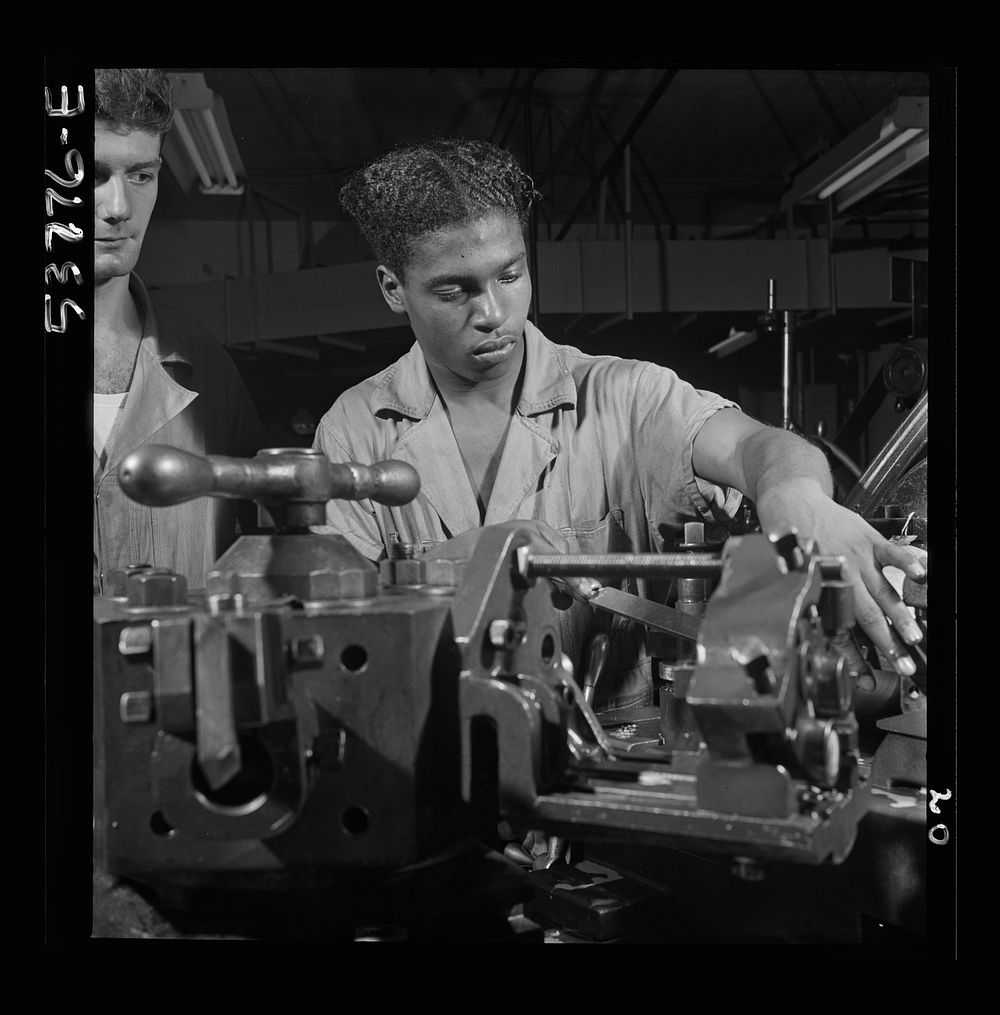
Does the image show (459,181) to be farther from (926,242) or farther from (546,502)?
(926,242)

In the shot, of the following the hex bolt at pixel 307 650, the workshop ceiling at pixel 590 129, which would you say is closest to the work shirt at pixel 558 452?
the workshop ceiling at pixel 590 129

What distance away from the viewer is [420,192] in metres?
1.38

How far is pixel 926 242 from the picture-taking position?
4.54 ft

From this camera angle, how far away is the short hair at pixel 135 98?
128 cm

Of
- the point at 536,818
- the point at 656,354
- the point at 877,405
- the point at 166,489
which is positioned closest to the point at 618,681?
the point at 656,354

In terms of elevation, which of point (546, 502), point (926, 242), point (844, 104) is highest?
point (844, 104)

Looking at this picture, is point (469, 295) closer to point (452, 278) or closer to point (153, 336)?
point (452, 278)

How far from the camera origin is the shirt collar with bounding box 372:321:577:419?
56.7 inches

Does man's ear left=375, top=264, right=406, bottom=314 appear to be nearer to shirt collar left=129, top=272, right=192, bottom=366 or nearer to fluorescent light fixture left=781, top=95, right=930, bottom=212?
shirt collar left=129, top=272, right=192, bottom=366

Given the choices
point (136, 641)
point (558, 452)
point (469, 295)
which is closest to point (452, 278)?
point (469, 295)

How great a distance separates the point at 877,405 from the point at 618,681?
2.01 feet

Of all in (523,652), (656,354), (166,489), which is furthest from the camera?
(656,354)

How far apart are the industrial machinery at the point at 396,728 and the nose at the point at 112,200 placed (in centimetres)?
61

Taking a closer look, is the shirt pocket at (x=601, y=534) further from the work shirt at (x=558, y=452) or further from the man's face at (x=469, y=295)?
the man's face at (x=469, y=295)
